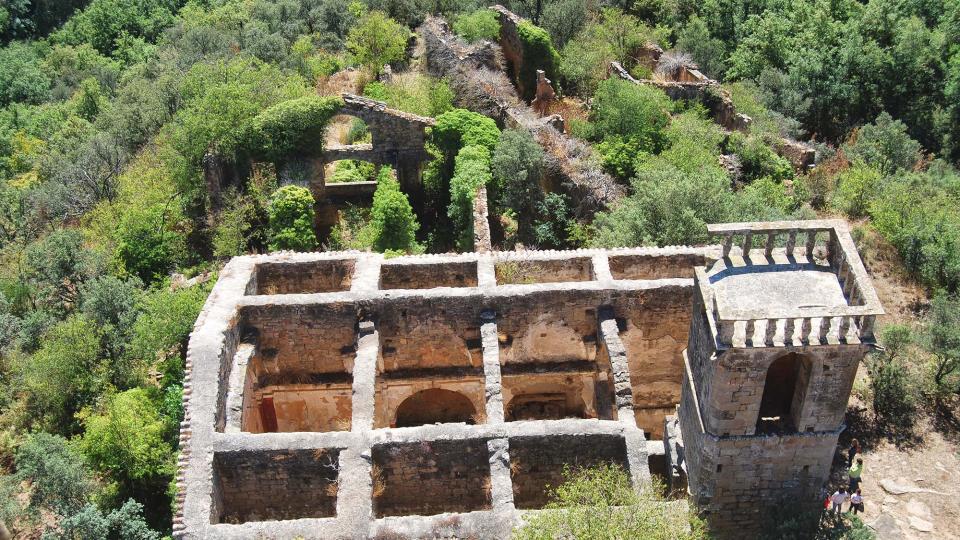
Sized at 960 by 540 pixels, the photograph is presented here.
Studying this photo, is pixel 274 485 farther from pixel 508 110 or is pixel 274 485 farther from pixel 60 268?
pixel 508 110

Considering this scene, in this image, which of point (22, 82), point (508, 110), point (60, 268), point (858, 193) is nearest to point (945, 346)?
point (858, 193)

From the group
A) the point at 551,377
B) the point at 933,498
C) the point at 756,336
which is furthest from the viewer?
the point at 551,377

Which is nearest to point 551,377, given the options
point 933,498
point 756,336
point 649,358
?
point 649,358

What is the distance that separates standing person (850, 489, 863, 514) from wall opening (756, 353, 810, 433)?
2.49 meters

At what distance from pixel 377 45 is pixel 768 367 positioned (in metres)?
28.5

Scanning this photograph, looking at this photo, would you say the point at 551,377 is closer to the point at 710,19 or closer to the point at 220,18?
the point at 710,19

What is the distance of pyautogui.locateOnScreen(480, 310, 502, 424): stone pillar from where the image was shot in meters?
16.8

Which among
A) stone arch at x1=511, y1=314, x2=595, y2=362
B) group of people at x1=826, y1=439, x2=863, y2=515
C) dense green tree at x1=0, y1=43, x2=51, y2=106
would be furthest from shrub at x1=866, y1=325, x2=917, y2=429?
dense green tree at x1=0, y1=43, x2=51, y2=106

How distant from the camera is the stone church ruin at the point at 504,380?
14453 mm

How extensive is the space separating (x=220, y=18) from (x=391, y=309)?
114 feet

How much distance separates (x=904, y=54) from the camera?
3369 cm

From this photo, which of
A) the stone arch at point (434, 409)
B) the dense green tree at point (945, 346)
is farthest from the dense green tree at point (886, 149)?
the stone arch at point (434, 409)

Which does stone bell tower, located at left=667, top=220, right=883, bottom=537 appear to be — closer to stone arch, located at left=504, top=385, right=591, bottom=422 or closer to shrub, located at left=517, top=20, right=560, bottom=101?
stone arch, located at left=504, top=385, right=591, bottom=422

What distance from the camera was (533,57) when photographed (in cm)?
3647
